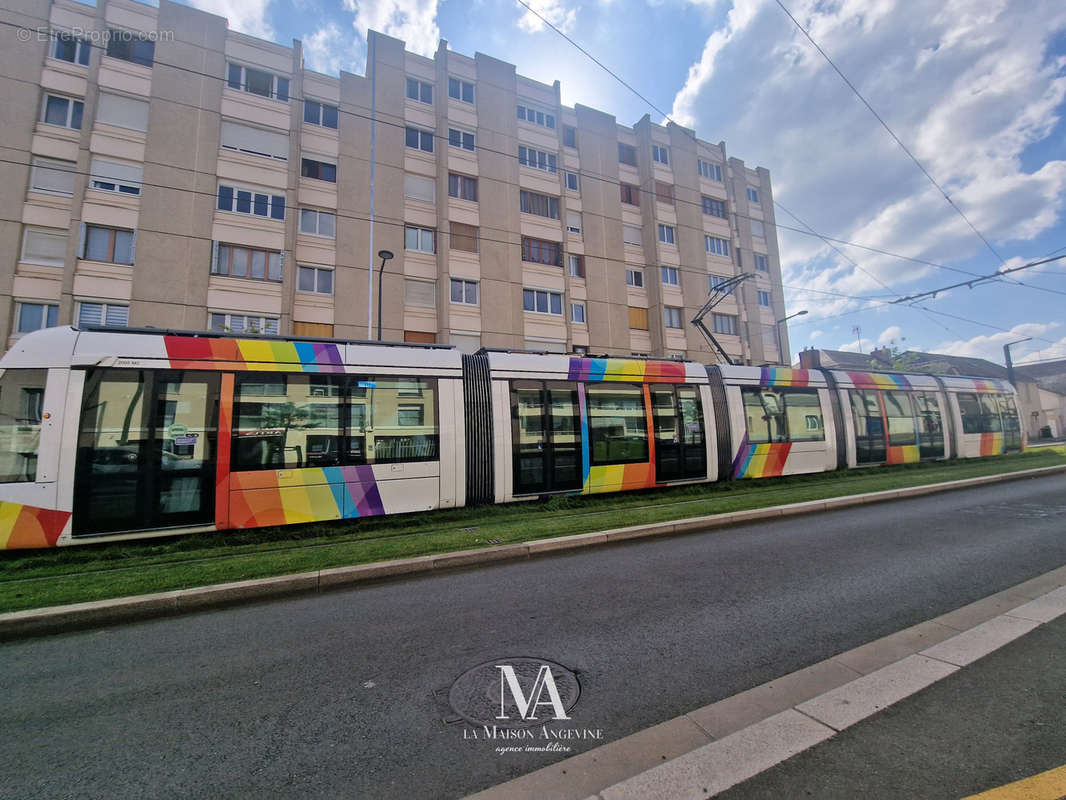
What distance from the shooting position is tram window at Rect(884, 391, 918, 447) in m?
13.6

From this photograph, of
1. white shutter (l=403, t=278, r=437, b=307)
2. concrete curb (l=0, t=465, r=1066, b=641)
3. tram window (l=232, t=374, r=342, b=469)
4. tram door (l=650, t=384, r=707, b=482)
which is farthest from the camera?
white shutter (l=403, t=278, r=437, b=307)

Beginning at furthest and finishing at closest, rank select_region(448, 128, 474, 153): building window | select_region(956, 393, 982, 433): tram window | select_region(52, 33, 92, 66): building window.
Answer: select_region(448, 128, 474, 153): building window < select_region(52, 33, 92, 66): building window < select_region(956, 393, 982, 433): tram window

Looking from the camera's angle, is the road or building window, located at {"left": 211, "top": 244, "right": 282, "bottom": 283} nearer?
the road

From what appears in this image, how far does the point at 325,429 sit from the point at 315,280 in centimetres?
1499

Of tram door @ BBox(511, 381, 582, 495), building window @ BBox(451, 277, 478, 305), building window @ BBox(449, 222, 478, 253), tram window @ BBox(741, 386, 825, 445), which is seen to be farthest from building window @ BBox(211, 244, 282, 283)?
tram window @ BBox(741, 386, 825, 445)

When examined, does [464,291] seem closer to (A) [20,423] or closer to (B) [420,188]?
(B) [420,188]

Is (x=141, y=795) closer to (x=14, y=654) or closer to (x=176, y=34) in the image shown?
(x=14, y=654)

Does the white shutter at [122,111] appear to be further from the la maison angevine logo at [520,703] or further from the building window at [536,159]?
the la maison angevine logo at [520,703]

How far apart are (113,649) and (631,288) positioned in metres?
26.8

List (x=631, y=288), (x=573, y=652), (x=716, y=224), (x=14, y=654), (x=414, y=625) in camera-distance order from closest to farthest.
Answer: (x=573, y=652), (x=14, y=654), (x=414, y=625), (x=631, y=288), (x=716, y=224)

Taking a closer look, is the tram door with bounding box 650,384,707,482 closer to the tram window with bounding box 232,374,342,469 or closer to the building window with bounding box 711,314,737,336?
the tram window with bounding box 232,374,342,469

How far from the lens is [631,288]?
1072 inches

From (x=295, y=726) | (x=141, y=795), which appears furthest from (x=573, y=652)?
(x=141, y=795)

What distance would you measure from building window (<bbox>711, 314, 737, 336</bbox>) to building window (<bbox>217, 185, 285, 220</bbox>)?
24522mm
